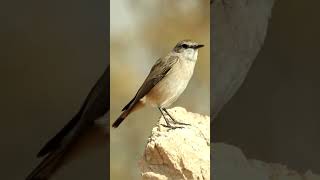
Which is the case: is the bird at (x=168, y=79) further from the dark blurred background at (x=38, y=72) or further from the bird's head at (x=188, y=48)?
the dark blurred background at (x=38, y=72)

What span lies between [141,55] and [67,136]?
0.36 meters

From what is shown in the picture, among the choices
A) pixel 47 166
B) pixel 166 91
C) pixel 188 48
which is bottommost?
pixel 47 166

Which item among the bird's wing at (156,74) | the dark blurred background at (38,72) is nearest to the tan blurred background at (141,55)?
the bird's wing at (156,74)

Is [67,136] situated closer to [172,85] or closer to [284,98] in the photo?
[172,85]

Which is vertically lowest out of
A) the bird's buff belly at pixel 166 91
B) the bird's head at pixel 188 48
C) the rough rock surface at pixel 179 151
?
the rough rock surface at pixel 179 151

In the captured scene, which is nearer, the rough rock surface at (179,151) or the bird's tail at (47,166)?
the bird's tail at (47,166)

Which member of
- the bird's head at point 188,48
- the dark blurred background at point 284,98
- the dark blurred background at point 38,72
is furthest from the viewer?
the dark blurred background at point 284,98

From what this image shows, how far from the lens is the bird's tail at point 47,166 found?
159 centimetres

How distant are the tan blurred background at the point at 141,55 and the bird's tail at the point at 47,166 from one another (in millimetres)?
180

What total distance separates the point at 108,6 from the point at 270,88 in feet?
2.15

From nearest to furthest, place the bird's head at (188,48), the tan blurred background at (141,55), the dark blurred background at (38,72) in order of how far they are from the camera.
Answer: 1. the dark blurred background at (38,72)
2. the tan blurred background at (141,55)
3. the bird's head at (188,48)

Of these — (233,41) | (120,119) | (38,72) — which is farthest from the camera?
(233,41)

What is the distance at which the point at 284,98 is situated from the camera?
2012mm

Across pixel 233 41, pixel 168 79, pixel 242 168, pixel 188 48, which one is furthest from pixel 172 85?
pixel 242 168
